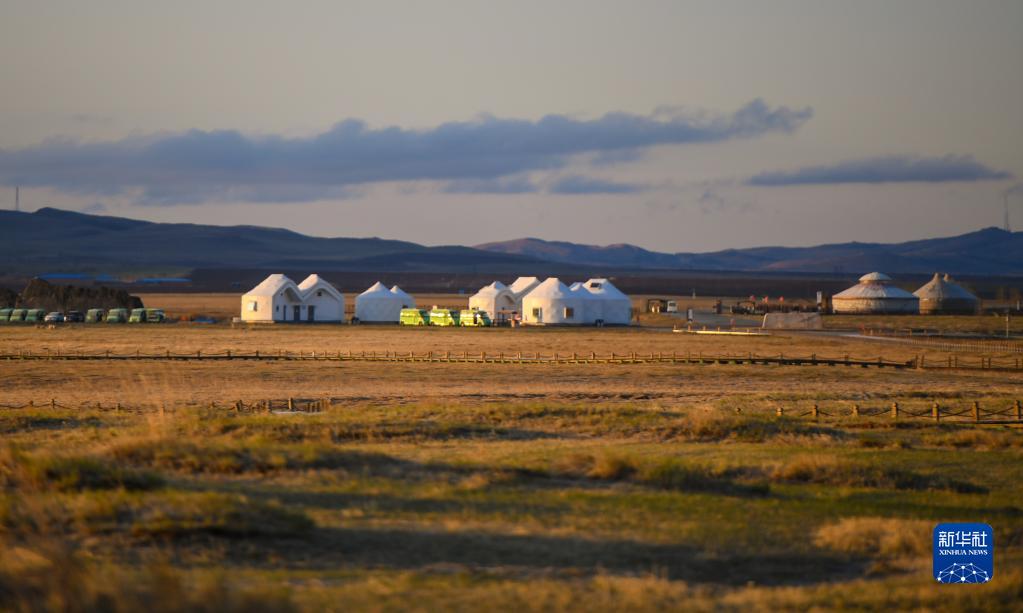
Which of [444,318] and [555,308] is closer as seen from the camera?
[444,318]

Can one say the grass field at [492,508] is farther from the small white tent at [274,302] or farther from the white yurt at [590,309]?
the white yurt at [590,309]

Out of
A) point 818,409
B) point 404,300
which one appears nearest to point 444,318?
point 404,300

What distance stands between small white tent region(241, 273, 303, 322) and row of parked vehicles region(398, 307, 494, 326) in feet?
23.8

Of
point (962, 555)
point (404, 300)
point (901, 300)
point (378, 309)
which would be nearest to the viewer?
point (962, 555)

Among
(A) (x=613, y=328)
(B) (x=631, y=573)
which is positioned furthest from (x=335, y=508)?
(A) (x=613, y=328)

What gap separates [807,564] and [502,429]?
1043 cm

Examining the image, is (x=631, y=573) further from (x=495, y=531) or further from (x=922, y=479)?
(x=922, y=479)

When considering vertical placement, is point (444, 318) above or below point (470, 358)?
above

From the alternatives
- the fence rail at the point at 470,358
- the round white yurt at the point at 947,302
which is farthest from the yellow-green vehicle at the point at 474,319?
the round white yurt at the point at 947,302

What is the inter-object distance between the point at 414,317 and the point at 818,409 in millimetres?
50491

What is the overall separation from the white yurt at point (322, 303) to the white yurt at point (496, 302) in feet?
33.2

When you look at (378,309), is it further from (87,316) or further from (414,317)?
(87,316)

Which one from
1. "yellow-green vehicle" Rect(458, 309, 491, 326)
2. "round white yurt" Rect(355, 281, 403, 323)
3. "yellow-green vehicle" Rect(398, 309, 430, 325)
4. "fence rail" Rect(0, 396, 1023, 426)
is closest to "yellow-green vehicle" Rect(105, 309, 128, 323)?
"round white yurt" Rect(355, 281, 403, 323)

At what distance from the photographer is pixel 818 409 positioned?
92.7 feet
